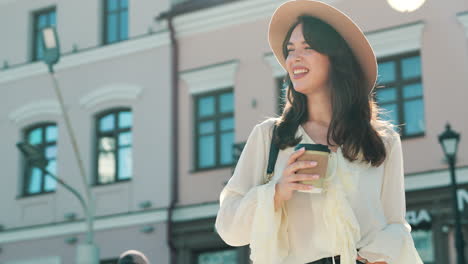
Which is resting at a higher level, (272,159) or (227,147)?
(227,147)

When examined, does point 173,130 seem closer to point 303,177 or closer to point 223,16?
point 223,16

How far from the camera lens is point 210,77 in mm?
19969

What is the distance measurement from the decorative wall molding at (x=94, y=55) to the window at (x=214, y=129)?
5.97 ft

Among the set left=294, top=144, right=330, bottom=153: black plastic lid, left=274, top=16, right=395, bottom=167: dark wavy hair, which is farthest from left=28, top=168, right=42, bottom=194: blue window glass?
left=294, top=144, right=330, bottom=153: black plastic lid

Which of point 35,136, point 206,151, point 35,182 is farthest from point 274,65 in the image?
point 35,182

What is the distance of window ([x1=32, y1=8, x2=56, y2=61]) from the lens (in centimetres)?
2314

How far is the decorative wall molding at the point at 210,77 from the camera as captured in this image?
1967cm

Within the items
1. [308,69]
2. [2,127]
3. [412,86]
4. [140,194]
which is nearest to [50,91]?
[2,127]

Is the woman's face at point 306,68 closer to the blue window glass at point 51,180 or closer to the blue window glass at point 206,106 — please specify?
the blue window glass at point 206,106

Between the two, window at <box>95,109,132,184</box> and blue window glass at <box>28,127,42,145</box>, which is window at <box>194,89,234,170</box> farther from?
blue window glass at <box>28,127,42,145</box>

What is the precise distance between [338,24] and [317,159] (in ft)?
2.09

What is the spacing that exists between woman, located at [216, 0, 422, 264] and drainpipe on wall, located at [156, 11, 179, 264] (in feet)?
54.4

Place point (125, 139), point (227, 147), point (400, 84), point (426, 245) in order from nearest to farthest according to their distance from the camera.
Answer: point (426, 245) < point (400, 84) < point (227, 147) < point (125, 139)

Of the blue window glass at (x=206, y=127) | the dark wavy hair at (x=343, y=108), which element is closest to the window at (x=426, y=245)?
the blue window glass at (x=206, y=127)
